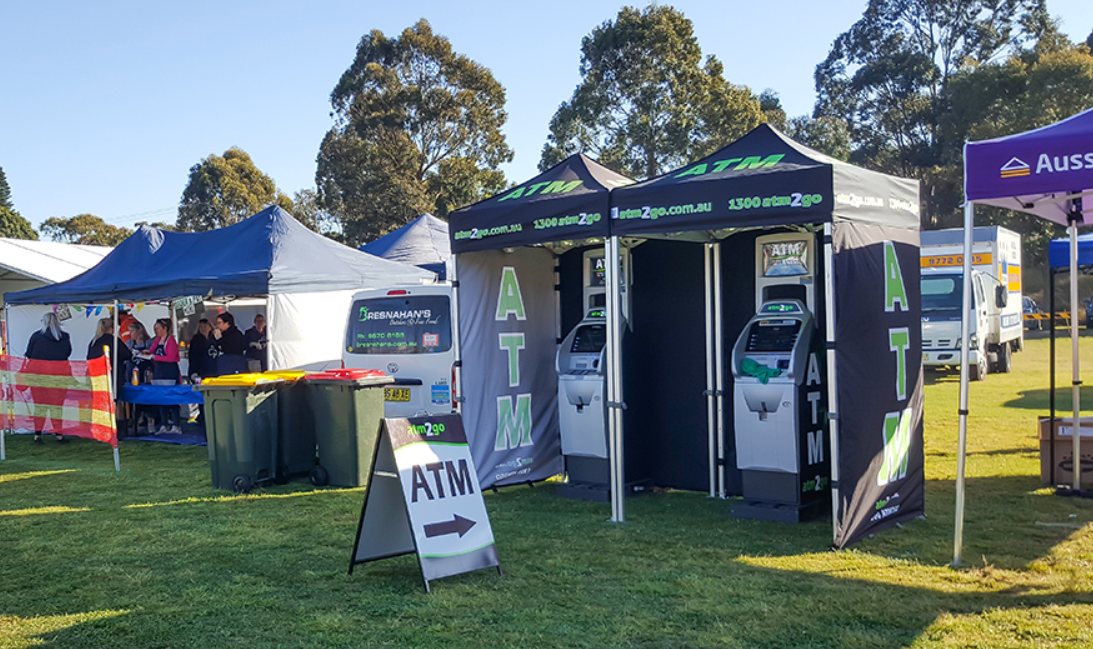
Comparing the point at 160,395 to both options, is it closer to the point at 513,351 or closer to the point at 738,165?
the point at 513,351

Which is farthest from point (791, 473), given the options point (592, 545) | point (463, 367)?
point (463, 367)

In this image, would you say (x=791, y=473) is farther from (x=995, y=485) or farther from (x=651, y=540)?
(x=995, y=485)

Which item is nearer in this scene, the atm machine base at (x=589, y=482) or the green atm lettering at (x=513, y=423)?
the atm machine base at (x=589, y=482)

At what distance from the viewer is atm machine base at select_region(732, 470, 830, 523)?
22.9 feet

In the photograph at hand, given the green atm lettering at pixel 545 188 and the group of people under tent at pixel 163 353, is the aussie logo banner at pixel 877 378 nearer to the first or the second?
the green atm lettering at pixel 545 188

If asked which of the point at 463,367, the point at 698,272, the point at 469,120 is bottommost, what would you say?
the point at 463,367

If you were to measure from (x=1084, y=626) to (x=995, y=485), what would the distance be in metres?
4.01

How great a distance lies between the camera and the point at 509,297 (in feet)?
28.5

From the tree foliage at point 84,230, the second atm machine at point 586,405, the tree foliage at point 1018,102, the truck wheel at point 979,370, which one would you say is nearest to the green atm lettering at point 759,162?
the second atm machine at point 586,405

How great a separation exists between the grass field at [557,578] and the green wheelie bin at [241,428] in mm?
263

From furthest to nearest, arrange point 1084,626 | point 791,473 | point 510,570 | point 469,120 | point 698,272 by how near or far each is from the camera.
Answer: point 469,120, point 698,272, point 791,473, point 510,570, point 1084,626

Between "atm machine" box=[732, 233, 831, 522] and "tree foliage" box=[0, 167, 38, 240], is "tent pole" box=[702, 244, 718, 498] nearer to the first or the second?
"atm machine" box=[732, 233, 831, 522]

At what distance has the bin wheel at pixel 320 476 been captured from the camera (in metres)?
9.06

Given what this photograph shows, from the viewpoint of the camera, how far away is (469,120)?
3747cm
